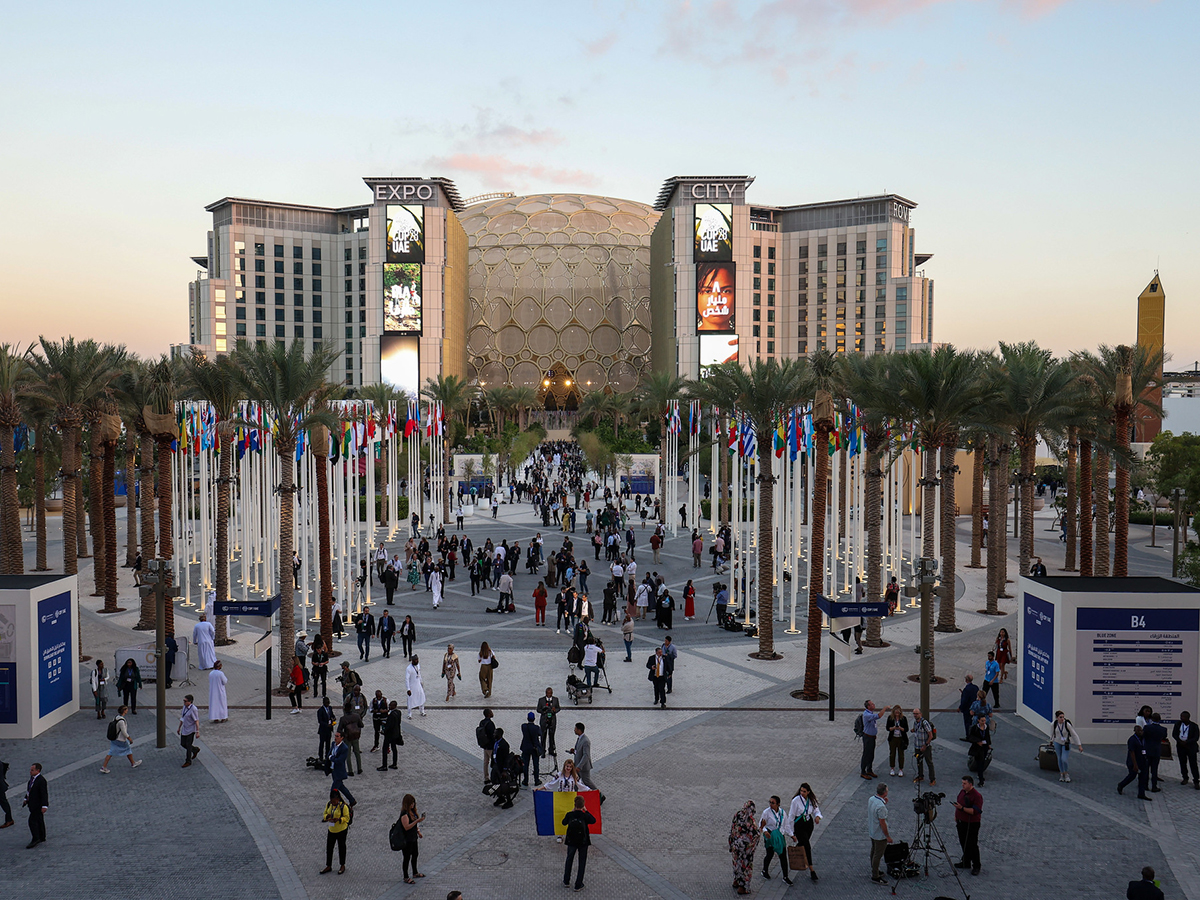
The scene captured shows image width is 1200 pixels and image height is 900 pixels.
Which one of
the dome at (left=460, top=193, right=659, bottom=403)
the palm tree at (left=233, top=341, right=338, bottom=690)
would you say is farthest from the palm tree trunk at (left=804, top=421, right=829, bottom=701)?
the dome at (left=460, top=193, right=659, bottom=403)

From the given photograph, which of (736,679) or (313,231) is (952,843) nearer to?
(736,679)

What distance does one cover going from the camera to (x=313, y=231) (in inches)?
4897

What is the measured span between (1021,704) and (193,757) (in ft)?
47.8

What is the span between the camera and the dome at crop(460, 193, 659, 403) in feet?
404

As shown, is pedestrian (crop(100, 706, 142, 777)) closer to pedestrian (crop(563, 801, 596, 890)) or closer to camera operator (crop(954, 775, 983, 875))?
pedestrian (crop(563, 801, 596, 890))

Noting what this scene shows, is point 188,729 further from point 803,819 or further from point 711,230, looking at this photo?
point 711,230

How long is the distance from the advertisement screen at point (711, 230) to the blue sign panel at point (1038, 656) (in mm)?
86022

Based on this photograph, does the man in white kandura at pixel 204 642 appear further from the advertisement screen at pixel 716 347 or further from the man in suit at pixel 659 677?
the advertisement screen at pixel 716 347

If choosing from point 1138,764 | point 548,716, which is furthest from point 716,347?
point 1138,764

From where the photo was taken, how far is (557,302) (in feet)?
404

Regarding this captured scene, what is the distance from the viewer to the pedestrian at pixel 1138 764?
1334 cm

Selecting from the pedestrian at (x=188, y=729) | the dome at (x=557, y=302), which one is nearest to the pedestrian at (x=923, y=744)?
the pedestrian at (x=188, y=729)

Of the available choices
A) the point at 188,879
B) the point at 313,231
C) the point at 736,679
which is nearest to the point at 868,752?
the point at 736,679

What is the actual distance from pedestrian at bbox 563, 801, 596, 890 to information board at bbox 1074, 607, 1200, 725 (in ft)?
31.4
